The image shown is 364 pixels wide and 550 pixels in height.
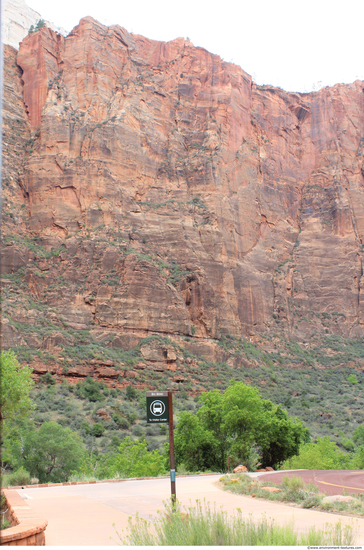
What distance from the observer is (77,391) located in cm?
4725

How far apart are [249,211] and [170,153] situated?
13.8m

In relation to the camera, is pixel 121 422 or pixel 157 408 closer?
pixel 157 408

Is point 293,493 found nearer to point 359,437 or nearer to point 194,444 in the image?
point 194,444

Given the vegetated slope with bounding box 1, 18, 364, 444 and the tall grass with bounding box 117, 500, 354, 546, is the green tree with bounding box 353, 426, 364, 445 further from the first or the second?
the tall grass with bounding box 117, 500, 354, 546

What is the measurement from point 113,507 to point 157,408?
16.8 ft

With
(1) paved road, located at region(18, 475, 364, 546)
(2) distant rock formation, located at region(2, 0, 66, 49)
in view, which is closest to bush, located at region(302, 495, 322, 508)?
(1) paved road, located at region(18, 475, 364, 546)

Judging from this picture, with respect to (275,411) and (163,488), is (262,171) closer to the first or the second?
(275,411)

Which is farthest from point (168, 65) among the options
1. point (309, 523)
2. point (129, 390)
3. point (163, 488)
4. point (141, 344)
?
point (309, 523)

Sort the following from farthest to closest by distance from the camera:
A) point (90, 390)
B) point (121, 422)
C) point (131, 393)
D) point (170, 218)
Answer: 1. point (170, 218)
2. point (131, 393)
3. point (90, 390)
4. point (121, 422)

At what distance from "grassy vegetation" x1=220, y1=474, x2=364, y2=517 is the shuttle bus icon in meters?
5.46

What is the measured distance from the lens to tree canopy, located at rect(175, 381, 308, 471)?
82.9ft

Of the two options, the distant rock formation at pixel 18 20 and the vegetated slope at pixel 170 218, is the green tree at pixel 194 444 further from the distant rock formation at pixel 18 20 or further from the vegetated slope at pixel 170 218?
the distant rock formation at pixel 18 20

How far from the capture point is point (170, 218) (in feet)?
220

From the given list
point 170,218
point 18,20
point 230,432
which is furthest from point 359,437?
point 18,20
